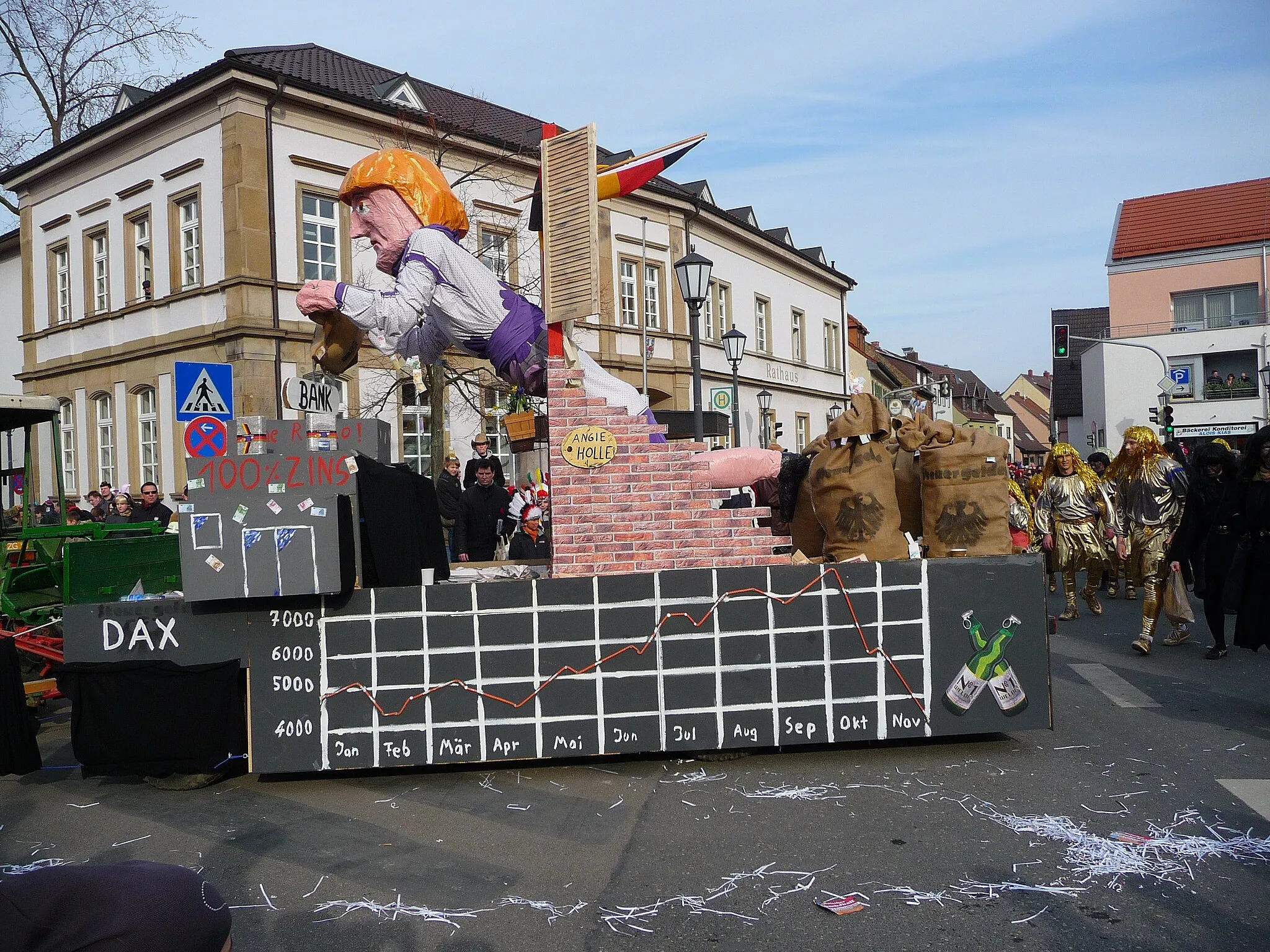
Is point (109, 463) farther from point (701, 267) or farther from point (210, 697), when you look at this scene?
point (210, 697)

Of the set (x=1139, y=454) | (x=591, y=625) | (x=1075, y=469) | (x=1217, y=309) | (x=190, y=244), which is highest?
(x=1217, y=309)

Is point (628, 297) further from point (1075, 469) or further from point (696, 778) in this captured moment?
point (696, 778)

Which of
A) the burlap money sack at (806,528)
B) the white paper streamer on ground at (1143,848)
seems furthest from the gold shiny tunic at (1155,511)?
the white paper streamer on ground at (1143,848)

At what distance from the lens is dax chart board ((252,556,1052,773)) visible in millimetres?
5723

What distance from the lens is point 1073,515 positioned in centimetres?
1124

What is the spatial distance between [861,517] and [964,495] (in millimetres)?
616

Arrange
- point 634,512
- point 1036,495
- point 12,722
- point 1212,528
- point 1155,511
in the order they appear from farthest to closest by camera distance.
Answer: point 1036,495, point 1155,511, point 1212,528, point 634,512, point 12,722

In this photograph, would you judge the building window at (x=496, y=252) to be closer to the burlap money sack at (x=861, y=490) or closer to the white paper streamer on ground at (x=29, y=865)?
the burlap money sack at (x=861, y=490)

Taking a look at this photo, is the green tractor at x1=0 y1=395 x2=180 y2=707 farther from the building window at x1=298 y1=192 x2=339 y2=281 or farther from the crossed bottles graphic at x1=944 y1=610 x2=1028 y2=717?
the building window at x1=298 y1=192 x2=339 y2=281

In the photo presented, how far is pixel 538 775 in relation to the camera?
19.2 feet

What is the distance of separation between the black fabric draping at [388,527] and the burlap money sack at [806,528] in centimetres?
258

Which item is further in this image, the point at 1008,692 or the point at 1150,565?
the point at 1150,565

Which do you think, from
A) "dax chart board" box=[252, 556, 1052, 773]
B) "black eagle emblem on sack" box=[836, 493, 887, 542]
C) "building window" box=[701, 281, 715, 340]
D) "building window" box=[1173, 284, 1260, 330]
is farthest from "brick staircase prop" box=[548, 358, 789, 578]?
"building window" box=[1173, 284, 1260, 330]

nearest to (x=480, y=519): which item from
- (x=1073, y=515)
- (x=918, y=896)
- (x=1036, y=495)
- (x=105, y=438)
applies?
(x=1036, y=495)
